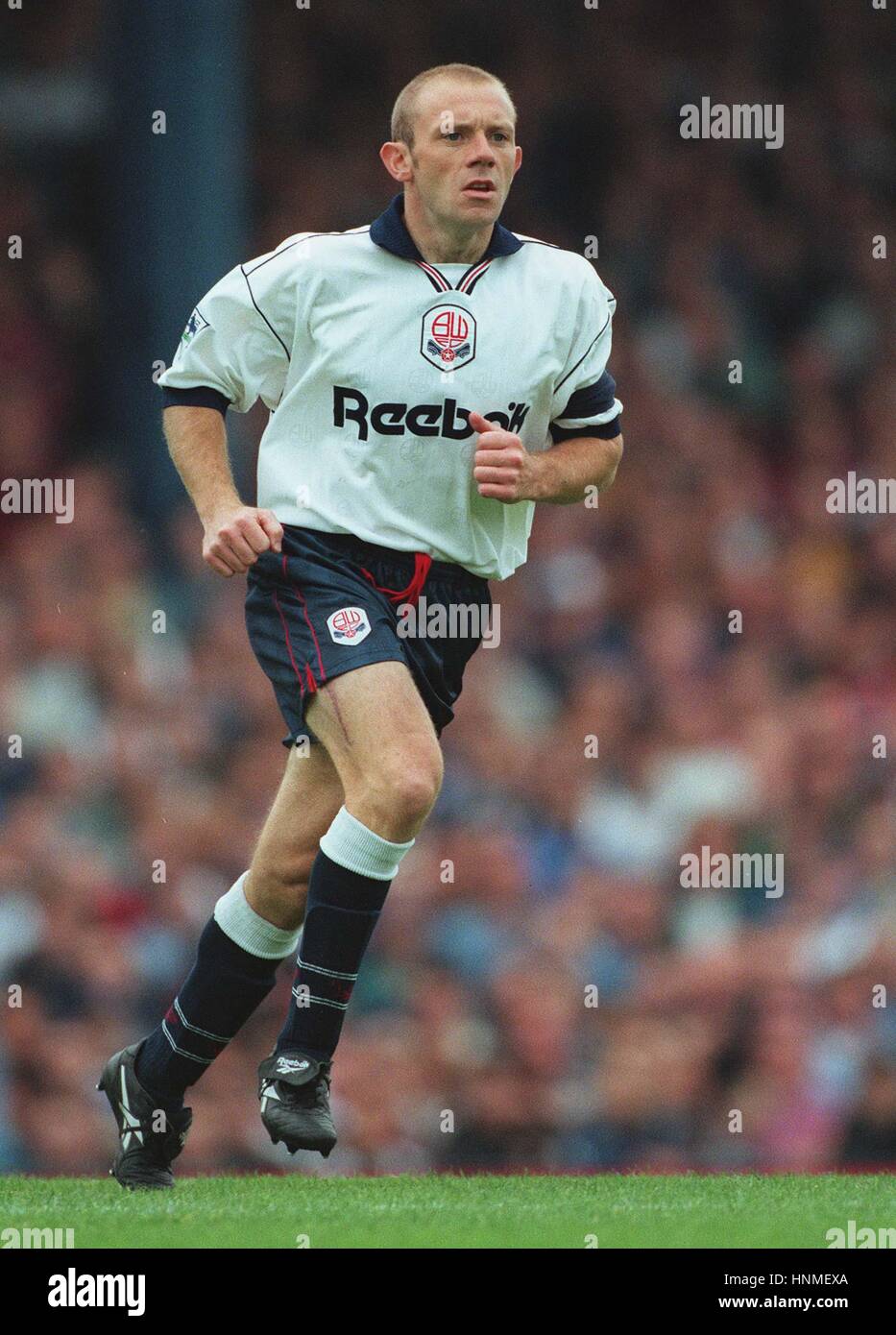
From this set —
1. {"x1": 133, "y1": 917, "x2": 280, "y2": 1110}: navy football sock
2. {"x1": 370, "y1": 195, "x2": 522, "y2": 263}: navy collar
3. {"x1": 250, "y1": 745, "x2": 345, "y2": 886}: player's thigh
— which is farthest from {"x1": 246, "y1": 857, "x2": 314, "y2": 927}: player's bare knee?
{"x1": 370, "y1": 195, "x2": 522, "y2": 263}: navy collar

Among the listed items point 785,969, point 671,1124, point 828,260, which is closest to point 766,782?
point 785,969

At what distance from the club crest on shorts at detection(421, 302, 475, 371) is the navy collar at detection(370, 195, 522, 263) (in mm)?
159

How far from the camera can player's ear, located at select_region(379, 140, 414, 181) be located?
5.46m

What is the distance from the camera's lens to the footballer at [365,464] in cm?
520

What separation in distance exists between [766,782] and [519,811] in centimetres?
98

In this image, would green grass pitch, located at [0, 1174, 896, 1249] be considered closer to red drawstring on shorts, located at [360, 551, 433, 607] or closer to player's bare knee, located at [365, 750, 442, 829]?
player's bare knee, located at [365, 750, 442, 829]

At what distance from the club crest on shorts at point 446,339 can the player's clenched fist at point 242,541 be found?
0.59 metres

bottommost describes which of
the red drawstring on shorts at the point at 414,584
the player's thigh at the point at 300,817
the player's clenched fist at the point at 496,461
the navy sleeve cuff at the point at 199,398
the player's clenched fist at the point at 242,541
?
the player's thigh at the point at 300,817

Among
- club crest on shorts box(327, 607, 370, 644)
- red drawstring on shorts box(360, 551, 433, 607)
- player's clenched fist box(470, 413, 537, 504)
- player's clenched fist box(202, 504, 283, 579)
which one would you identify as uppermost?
player's clenched fist box(470, 413, 537, 504)

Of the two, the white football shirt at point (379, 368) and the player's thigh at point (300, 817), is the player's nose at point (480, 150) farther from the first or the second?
the player's thigh at point (300, 817)

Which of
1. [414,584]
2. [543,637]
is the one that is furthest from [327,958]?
[543,637]

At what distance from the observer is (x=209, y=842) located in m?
A: 9.32

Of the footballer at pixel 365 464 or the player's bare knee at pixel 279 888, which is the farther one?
the player's bare knee at pixel 279 888

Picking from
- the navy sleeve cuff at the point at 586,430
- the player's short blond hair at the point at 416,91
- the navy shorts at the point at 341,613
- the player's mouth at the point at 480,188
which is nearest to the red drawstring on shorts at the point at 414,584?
the navy shorts at the point at 341,613
